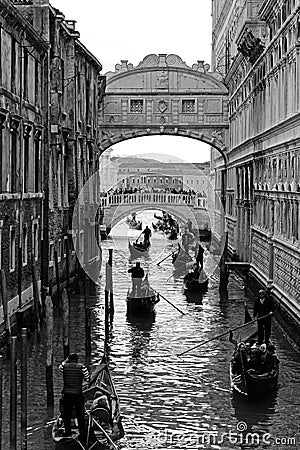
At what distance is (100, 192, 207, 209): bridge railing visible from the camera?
105 ft

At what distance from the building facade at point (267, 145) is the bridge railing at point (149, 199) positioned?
884 centimetres

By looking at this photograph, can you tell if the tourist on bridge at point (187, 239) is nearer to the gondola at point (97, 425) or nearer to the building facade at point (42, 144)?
the building facade at point (42, 144)

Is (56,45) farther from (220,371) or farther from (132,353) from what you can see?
(220,371)

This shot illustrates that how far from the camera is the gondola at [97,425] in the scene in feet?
23.5

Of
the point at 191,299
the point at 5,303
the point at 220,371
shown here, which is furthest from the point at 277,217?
the point at 5,303

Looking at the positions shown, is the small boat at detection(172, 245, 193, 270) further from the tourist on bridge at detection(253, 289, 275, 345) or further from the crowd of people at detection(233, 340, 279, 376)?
the crowd of people at detection(233, 340, 279, 376)

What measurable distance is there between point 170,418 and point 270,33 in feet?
28.7

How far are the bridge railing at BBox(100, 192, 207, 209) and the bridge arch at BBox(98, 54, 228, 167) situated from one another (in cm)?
926

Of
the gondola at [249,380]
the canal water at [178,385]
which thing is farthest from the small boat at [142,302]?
the gondola at [249,380]

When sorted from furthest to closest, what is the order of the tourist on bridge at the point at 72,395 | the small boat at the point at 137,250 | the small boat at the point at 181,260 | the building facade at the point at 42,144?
the small boat at the point at 137,250, the small boat at the point at 181,260, the building facade at the point at 42,144, the tourist on bridge at the point at 72,395

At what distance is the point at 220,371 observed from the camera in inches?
411

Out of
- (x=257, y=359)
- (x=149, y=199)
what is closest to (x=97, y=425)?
(x=257, y=359)

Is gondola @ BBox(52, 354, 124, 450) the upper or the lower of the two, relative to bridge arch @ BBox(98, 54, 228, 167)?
lower

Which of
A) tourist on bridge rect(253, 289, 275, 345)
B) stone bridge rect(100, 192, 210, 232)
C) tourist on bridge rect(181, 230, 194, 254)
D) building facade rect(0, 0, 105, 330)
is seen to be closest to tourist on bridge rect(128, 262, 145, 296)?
building facade rect(0, 0, 105, 330)
